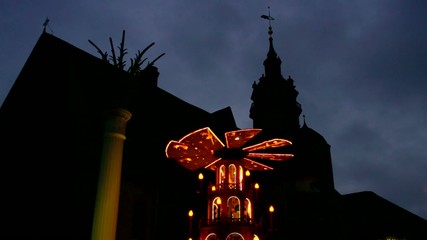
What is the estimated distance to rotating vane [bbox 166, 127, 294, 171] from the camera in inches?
527

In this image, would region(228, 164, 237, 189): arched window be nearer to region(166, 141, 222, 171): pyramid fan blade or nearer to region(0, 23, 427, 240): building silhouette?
region(166, 141, 222, 171): pyramid fan blade

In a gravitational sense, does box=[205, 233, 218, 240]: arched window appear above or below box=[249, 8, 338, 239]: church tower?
below

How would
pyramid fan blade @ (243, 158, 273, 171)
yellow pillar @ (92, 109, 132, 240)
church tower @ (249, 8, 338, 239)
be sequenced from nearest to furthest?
yellow pillar @ (92, 109, 132, 240) < pyramid fan blade @ (243, 158, 273, 171) < church tower @ (249, 8, 338, 239)

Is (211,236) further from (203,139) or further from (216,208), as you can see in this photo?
(203,139)

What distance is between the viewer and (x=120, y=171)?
33.0ft

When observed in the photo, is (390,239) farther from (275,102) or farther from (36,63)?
(36,63)

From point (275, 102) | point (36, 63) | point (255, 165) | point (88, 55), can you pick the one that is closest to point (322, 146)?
point (275, 102)

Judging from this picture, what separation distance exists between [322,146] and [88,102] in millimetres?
16402

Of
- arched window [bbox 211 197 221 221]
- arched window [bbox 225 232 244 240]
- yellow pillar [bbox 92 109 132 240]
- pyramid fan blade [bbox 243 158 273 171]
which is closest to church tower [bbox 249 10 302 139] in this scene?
pyramid fan blade [bbox 243 158 273 171]

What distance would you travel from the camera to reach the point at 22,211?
12.9 metres

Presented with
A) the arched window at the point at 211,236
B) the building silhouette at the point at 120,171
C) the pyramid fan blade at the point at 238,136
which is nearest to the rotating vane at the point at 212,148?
the pyramid fan blade at the point at 238,136

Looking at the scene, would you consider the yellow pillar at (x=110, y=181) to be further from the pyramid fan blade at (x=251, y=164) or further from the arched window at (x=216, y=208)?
the pyramid fan blade at (x=251, y=164)

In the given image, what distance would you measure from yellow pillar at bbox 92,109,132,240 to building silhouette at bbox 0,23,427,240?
8 centimetres

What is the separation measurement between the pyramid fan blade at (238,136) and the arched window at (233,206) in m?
1.84
